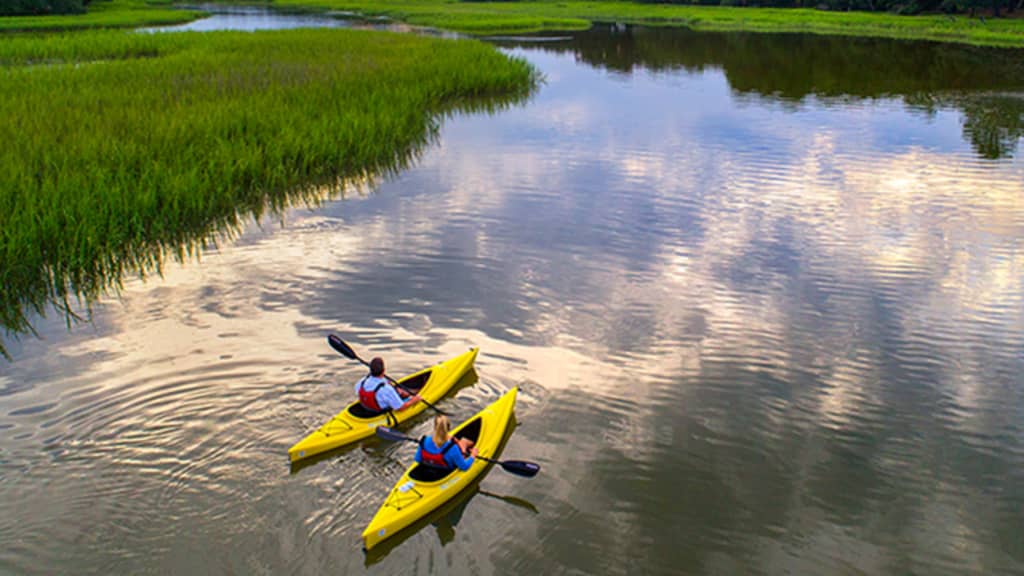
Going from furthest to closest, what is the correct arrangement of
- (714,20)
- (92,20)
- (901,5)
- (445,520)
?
(714,20)
(901,5)
(92,20)
(445,520)

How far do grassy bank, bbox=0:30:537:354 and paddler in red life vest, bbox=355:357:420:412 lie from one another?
5.29 m

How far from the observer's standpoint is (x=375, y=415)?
7.83 m

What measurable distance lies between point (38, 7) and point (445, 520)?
68014mm

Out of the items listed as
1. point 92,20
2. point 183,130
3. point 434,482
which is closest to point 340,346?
point 434,482

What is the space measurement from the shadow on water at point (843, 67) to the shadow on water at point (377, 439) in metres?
17.5

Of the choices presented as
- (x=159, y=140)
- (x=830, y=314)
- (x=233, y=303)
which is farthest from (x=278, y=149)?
(x=830, y=314)

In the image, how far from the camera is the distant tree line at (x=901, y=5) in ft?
181

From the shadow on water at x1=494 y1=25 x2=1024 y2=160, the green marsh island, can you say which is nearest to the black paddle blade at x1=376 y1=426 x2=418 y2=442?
the green marsh island

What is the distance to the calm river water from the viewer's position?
653 centimetres

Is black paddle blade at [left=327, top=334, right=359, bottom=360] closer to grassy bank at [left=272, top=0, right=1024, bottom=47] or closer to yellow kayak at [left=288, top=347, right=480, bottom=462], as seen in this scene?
yellow kayak at [left=288, top=347, right=480, bottom=462]

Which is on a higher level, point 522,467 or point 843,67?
point 843,67

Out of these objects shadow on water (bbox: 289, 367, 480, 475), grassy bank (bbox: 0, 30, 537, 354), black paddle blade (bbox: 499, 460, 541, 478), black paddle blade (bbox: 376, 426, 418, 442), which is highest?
grassy bank (bbox: 0, 30, 537, 354)

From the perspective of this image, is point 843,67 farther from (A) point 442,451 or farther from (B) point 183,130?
(A) point 442,451

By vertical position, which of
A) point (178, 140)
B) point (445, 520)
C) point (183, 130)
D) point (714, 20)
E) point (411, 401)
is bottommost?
point (445, 520)
